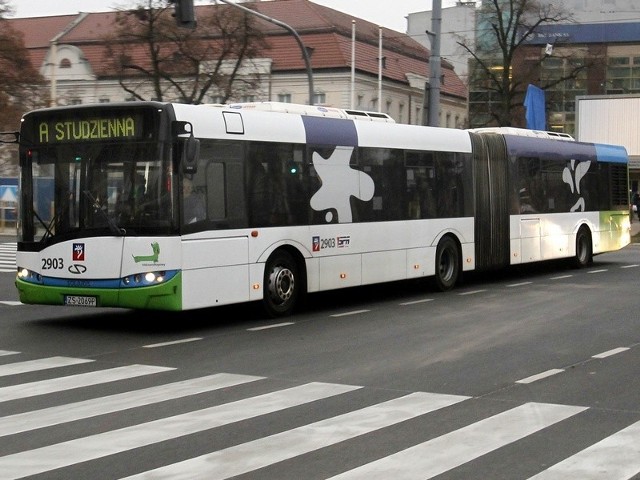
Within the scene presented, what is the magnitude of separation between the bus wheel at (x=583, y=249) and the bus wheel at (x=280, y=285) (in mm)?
11144

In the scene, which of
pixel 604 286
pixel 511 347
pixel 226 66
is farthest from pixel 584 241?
pixel 226 66

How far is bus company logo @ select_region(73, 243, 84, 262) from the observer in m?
13.7

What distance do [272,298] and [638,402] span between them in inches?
281

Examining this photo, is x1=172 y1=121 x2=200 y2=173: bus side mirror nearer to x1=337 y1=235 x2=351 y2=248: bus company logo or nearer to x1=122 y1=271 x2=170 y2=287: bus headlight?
x1=122 y1=271 x2=170 y2=287: bus headlight

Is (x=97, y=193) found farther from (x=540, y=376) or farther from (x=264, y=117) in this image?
(x=540, y=376)

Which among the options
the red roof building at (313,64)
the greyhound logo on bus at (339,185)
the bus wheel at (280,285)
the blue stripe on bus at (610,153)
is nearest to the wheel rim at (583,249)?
the blue stripe on bus at (610,153)

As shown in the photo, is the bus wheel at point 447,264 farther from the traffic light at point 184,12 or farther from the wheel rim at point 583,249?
the wheel rim at point 583,249

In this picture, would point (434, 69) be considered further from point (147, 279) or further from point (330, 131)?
point (147, 279)

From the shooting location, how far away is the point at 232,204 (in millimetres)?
14477

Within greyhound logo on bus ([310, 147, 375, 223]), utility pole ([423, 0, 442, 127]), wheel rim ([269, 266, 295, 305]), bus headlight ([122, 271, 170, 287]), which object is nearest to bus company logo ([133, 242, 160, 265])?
bus headlight ([122, 271, 170, 287])

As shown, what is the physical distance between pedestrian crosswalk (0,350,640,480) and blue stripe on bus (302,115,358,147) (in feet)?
21.6

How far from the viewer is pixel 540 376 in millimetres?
10211

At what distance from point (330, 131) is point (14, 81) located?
120ft

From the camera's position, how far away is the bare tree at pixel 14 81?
164 feet
